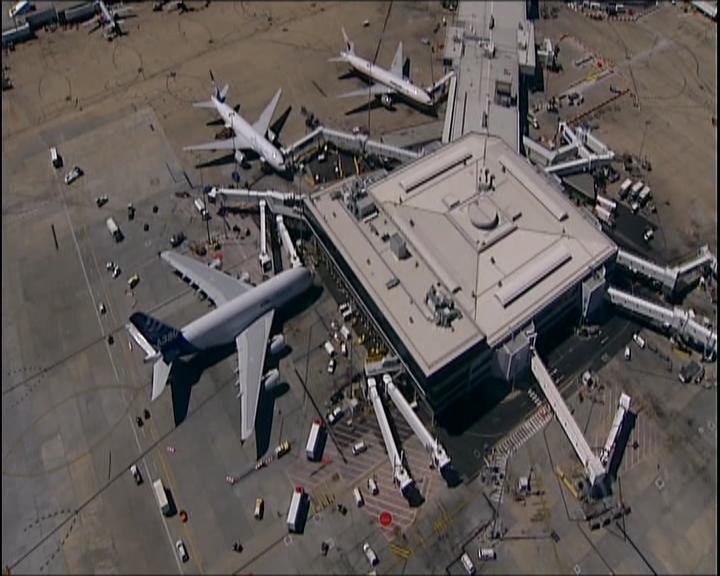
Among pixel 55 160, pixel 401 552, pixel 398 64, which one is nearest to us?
pixel 401 552

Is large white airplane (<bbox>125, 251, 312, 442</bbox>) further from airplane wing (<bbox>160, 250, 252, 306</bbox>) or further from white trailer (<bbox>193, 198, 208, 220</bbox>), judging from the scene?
white trailer (<bbox>193, 198, 208, 220</bbox>)

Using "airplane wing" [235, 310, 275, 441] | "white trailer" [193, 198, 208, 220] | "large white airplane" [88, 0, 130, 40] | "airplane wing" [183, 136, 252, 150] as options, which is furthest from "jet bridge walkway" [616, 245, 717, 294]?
"large white airplane" [88, 0, 130, 40]

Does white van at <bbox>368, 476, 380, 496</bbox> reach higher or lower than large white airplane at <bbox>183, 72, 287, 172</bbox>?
lower

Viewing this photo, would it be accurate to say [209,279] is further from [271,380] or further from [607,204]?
[607,204]

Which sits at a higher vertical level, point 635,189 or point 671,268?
point 635,189

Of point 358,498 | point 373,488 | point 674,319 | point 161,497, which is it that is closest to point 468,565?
point 373,488

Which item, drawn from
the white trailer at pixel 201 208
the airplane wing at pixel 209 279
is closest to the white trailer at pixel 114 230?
the airplane wing at pixel 209 279

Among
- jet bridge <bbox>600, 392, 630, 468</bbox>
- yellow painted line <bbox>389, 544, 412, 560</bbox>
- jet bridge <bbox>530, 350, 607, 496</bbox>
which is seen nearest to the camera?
yellow painted line <bbox>389, 544, 412, 560</bbox>
